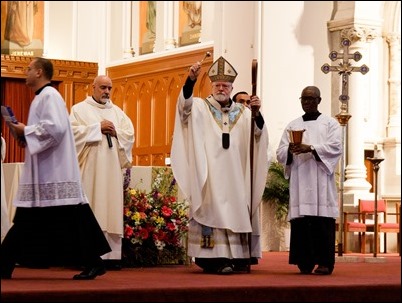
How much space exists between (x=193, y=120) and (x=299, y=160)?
106 cm

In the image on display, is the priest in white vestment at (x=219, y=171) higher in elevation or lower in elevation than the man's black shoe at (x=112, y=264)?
higher

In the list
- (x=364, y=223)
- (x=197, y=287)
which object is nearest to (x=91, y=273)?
(x=197, y=287)

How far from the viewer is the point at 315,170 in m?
9.20

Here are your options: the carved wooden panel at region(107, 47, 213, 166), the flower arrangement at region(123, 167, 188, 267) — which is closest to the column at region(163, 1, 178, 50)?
the carved wooden panel at region(107, 47, 213, 166)

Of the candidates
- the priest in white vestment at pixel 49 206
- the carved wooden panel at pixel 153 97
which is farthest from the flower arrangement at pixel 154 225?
the carved wooden panel at pixel 153 97

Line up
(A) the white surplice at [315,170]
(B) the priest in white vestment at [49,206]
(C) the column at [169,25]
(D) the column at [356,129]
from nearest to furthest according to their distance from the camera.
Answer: (B) the priest in white vestment at [49,206]
(A) the white surplice at [315,170]
(D) the column at [356,129]
(C) the column at [169,25]

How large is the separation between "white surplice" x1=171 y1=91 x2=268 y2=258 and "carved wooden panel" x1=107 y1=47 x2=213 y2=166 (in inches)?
269

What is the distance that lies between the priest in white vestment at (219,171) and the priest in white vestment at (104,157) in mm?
800

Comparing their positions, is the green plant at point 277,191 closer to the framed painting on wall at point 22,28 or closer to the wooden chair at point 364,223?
the wooden chair at point 364,223

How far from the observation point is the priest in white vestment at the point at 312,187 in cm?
897

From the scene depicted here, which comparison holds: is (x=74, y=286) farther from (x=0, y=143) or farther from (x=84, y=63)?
(x=84, y=63)

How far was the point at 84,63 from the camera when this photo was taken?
17547mm

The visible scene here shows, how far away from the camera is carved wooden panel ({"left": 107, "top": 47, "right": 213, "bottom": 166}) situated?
16500mm

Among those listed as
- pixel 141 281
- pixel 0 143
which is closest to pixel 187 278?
pixel 141 281
